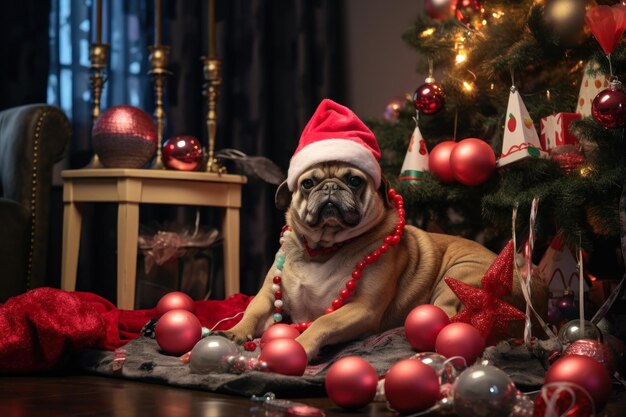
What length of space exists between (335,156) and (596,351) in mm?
733

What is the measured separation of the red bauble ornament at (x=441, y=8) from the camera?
287 centimetres

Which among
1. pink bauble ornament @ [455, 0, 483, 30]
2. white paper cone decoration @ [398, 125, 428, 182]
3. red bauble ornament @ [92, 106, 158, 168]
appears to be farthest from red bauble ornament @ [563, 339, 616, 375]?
red bauble ornament @ [92, 106, 158, 168]

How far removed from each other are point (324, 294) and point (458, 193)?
2.35ft

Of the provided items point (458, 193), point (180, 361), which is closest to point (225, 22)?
point (458, 193)

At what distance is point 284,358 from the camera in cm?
163

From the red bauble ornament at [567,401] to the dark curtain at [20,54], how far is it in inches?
113

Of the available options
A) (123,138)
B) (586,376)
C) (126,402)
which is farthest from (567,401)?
(123,138)

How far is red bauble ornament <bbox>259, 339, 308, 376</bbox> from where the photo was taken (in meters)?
1.63

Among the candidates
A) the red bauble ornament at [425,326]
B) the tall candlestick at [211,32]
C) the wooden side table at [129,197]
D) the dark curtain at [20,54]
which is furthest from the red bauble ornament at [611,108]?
the dark curtain at [20,54]

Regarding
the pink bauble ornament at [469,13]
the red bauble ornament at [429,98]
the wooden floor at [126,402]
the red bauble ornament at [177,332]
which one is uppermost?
the pink bauble ornament at [469,13]

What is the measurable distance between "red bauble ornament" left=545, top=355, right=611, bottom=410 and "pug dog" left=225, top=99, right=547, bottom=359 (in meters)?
0.63

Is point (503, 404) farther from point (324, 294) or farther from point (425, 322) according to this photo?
point (324, 294)

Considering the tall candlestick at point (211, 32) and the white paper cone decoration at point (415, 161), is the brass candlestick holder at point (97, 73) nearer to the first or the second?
the tall candlestick at point (211, 32)

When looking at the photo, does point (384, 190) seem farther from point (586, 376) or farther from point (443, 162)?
point (586, 376)
